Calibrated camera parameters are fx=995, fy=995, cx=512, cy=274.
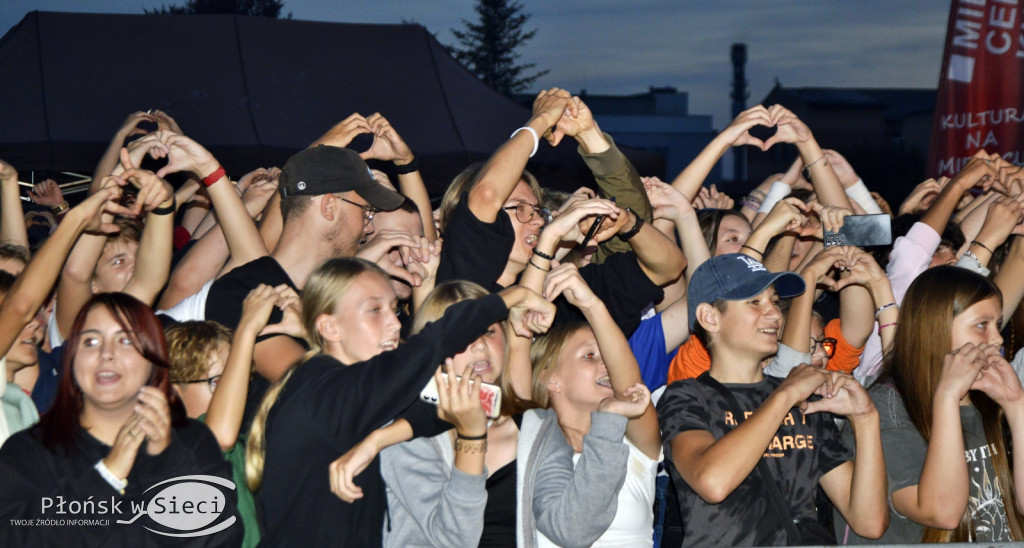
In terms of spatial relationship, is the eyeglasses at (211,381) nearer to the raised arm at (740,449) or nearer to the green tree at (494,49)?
the raised arm at (740,449)

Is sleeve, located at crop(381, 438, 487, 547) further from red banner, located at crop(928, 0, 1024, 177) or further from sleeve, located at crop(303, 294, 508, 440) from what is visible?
red banner, located at crop(928, 0, 1024, 177)

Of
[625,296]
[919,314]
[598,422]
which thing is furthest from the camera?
[625,296]

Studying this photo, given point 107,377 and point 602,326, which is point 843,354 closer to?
point 602,326

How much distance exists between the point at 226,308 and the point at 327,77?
24.6 ft

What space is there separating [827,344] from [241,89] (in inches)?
304

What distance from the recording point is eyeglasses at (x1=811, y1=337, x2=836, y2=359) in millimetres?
4207

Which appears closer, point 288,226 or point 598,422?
point 598,422

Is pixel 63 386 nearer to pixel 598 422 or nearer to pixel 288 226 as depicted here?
pixel 288 226

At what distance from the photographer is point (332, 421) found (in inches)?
108

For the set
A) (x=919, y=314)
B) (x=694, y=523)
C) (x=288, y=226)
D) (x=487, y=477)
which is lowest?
(x=694, y=523)

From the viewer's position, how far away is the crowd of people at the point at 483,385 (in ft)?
9.25

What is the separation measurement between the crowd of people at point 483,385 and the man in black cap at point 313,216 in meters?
0.01

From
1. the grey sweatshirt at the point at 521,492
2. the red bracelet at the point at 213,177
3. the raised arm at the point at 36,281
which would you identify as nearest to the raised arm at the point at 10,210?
the red bracelet at the point at 213,177

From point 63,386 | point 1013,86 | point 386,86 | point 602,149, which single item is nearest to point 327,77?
point 386,86
